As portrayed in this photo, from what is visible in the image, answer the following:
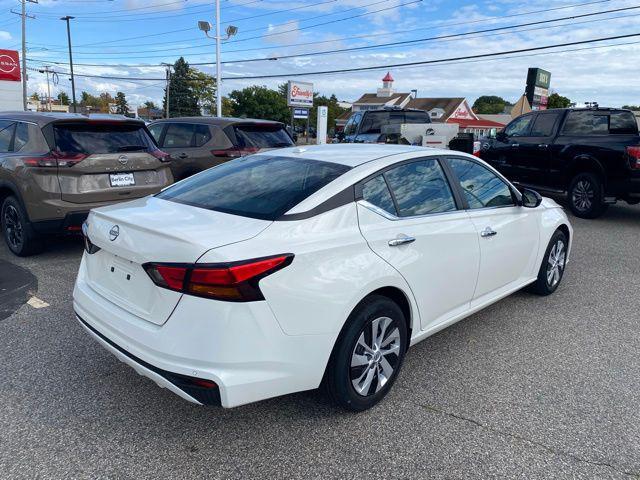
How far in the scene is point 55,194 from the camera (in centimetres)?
549

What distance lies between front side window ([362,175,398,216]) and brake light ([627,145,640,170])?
24.1 feet

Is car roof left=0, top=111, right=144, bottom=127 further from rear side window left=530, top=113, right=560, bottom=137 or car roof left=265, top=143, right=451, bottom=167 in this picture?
rear side window left=530, top=113, right=560, bottom=137

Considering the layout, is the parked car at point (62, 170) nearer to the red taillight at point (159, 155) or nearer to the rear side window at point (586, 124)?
the red taillight at point (159, 155)

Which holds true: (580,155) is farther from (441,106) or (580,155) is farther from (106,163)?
(441,106)

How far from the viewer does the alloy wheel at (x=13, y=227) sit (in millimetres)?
5832

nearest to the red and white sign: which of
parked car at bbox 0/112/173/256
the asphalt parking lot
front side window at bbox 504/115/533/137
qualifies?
parked car at bbox 0/112/173/256

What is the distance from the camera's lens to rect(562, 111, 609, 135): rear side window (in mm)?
9305

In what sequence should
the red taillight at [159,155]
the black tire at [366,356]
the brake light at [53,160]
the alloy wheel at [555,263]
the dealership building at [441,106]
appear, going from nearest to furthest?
the black tire at [366,356] → the alloy wheel at [555,263] → the brake light at [53,160] → the red taillight at [159,155] → the dealership building at [441,106]

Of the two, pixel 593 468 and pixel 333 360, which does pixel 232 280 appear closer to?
pixel 333 360

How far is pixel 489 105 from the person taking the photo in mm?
129500

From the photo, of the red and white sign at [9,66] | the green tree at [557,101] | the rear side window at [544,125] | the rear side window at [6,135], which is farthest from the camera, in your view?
the green tree at [557,101]

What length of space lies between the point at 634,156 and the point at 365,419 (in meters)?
7.98

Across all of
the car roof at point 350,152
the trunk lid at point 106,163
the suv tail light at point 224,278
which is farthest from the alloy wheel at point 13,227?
the suv tail light at point 224,278

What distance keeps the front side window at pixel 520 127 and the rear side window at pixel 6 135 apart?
30.4 feet
